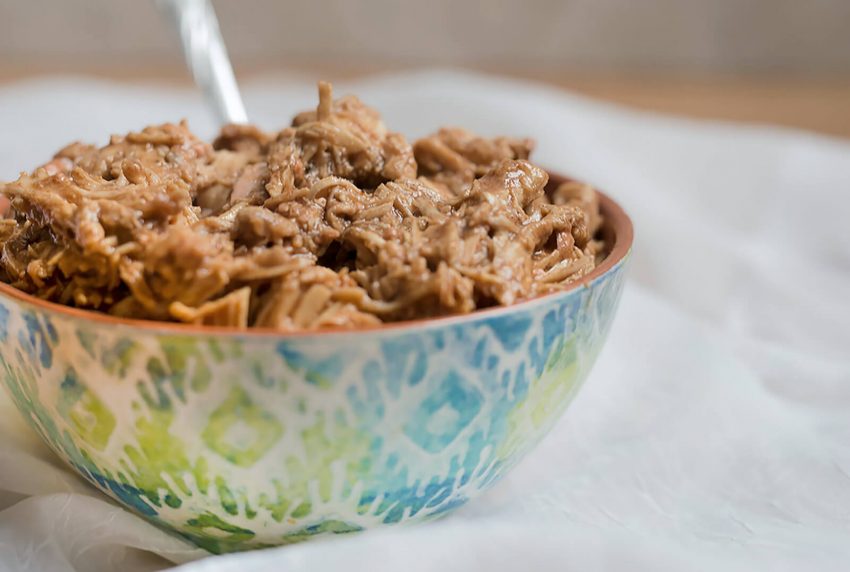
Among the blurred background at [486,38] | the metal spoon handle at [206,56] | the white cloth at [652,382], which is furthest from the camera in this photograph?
the blurred background at [486,38]

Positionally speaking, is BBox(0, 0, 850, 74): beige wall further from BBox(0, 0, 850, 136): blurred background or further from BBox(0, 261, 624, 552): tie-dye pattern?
BBox(0, 261, 624, 552): tie-dye pattern

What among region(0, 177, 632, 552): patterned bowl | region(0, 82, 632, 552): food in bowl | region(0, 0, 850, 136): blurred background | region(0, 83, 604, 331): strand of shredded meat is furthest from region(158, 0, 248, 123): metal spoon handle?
region(0, 0, 850, 136): blurred background

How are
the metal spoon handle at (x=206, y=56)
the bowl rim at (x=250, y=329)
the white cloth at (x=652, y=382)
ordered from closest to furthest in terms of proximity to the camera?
1. the bowl rim at (x=250, y=329)
2. the white cloth at (x=652, y=382)
3. the metal spoon handle at (x=206, y=56)

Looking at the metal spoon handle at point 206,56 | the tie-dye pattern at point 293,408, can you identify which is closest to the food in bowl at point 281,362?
the tie-dye pattern at point 293,408

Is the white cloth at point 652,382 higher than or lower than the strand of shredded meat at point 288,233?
lower

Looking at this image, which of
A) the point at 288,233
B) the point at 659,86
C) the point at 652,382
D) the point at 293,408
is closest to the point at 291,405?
the point at 293,408

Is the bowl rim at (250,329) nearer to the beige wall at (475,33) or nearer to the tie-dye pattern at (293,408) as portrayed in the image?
the tie-dye pattern at (293,408)
